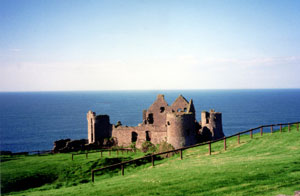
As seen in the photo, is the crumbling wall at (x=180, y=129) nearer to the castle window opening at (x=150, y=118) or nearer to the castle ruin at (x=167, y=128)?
the castle ruin at (x=167, y=128)

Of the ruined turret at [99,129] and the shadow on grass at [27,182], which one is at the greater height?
the ruined turret at [99,129]

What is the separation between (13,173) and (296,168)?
914 inches

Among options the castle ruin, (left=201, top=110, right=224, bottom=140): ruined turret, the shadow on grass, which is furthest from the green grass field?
(left=201, top=110, right=224, bottom=140): ruined turret

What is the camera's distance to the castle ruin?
35.3 metres

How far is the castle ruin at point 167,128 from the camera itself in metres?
35.3

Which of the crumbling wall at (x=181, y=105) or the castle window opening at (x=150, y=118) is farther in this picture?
the castle window opening at (x=150, y=118)

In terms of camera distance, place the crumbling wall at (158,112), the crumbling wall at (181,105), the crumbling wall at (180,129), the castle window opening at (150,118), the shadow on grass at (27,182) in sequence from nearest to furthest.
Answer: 1. the shadow on grass at (27,182)
2. the crumbling wall at (180,129)
3. the crumbling wall at (181,105)
4. the crumbling wall at (158,112)
5. the castle window opening at (150,118)

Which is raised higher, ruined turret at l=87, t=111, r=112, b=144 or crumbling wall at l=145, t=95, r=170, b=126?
crumbling wall at l=145, t=95, r=170, b=126

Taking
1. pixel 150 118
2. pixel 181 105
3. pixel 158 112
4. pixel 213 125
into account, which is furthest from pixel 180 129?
pixel 150 118

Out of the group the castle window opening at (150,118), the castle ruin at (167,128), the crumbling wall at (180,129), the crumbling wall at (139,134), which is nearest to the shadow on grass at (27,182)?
the crumbling wall at (180,129)

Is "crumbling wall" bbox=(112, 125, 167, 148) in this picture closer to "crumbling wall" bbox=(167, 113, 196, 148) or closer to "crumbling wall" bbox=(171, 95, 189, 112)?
"crumbling wall" bbox=(167, 113, 196, 148)

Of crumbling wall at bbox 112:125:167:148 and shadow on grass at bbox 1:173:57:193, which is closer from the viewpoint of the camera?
shadow on grass at bbox 1:173:57:193

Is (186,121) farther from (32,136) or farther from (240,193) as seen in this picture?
(32,136)

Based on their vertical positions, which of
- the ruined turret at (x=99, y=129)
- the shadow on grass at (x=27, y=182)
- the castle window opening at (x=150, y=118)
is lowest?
the shadow on grass at (x=27, y=182)
